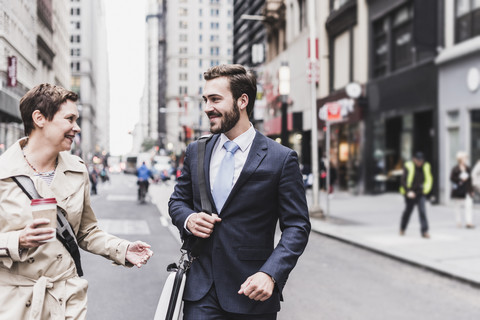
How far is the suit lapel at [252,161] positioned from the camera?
2.87 metres

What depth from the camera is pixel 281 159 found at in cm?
295

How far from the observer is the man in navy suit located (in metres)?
2.86

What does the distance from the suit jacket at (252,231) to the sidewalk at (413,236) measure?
19.0 feet

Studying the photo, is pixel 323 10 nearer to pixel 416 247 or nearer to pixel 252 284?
pixel 416 247

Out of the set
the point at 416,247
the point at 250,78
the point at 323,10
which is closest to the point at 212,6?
the point at 323,10

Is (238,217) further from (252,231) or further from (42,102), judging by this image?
(42,102)

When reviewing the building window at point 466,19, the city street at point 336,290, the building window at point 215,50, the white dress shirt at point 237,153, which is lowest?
the city street at point 336,290

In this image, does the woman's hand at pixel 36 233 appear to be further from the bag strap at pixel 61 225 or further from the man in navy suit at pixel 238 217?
the man in navy suit at pixel 238 217

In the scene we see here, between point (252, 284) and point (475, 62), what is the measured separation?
17489 millimetres

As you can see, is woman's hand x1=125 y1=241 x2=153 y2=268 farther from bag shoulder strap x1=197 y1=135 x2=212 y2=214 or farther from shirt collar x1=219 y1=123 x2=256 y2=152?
shirt collar x1=219 y1=123 x2=256 y2=152

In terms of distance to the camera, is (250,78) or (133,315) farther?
(133,315)

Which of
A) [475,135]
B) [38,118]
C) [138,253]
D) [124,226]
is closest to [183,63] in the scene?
[475,135]

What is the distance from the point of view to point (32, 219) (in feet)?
8.74

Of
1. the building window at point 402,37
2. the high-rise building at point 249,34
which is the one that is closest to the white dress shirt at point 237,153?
the building window at point 402,37
